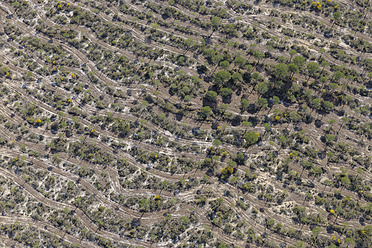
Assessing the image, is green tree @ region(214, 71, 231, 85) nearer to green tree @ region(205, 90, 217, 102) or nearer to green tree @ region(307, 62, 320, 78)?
green tree @ region(205, 90, 217, 102)

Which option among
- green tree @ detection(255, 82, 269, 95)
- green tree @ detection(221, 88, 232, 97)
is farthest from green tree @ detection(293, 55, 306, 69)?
green tree @ detection(221, 88, 232, 97)

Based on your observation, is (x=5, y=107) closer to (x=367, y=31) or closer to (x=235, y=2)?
(x=235, y=2)

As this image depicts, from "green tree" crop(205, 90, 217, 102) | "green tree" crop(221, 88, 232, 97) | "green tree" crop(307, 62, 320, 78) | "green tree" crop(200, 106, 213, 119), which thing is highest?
"green tree" crop(307, 62, 320, 78)

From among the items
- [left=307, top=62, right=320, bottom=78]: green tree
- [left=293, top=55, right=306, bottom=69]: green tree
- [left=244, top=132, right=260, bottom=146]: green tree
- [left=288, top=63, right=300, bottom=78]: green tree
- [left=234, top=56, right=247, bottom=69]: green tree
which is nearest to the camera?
[left=244, top=132, right=260, bottom=146]: green tree

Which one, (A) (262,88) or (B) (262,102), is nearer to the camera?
(B) (262,102)

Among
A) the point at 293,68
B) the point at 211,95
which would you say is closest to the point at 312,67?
the point at 293,68

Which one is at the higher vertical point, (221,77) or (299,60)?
(299,60)

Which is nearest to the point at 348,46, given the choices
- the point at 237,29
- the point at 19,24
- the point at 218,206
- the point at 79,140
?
the point at 237,29

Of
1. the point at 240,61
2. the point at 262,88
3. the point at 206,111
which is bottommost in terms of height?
the point at 206,111

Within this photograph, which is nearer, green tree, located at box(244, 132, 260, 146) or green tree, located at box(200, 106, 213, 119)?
green tree, located at box(244, 132, 260, 146)

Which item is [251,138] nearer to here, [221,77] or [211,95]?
[211,95]

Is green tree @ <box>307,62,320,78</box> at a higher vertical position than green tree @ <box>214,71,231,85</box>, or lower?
higher
